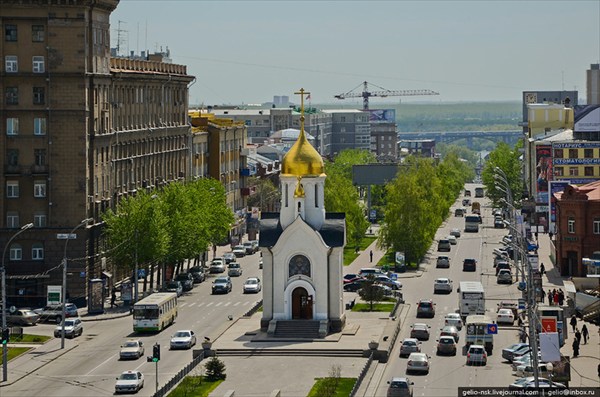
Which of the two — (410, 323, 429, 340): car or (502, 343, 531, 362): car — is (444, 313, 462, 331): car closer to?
(410, 323, 429, 340): car

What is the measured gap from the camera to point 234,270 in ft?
463

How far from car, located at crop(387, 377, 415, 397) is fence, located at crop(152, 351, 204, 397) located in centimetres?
1080

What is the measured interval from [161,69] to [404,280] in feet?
108

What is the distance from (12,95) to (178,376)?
146 ft

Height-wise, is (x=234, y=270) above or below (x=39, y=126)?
below

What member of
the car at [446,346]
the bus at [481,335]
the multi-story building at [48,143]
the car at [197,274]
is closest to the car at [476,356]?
the car at [446,346]

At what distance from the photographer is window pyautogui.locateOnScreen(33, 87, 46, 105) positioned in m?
120

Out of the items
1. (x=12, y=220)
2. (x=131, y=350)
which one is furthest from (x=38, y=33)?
(x=131, y=350)

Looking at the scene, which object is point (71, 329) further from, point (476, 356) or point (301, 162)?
point (476, 356)

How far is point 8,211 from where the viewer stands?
120m

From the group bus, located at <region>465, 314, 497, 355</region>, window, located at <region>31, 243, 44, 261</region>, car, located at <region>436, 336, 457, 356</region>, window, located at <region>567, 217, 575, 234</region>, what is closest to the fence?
car, located at <region>436, 336, 457, 356</region>

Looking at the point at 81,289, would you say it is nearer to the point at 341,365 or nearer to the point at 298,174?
the point at 298,174

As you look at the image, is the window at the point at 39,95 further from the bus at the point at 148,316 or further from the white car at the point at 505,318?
the white car at the point at 505,318

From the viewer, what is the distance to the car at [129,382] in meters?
80.3
